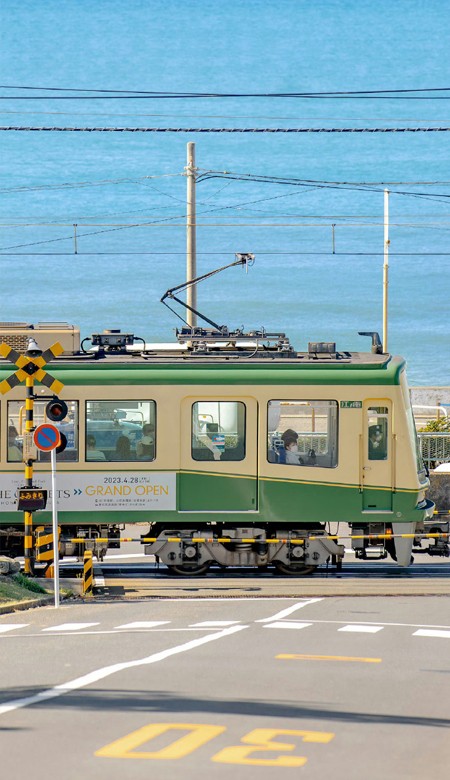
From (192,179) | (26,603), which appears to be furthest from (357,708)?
(192,179)

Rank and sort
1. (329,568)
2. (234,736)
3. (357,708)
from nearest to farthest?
(234,736), (357,708), (329,568)

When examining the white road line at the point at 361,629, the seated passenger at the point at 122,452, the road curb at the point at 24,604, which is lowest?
the white road line at the point at 361,629

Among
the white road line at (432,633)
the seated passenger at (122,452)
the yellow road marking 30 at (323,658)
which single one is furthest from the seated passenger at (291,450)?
the yellow road marking 30 at (323,658)

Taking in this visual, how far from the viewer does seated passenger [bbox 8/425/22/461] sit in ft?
71.1

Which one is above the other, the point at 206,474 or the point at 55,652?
the point at 206,474

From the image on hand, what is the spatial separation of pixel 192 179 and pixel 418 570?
14404 mm

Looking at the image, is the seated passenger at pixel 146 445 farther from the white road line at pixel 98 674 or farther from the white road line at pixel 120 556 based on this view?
the white road line at pixel 98 674

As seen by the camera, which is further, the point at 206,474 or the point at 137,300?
the point at 137,300

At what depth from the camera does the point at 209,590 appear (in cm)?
2014

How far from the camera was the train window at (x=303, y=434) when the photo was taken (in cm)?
2162

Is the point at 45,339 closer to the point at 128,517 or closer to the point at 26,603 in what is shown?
the point at 128,517

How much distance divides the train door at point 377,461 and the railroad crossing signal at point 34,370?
4981mm

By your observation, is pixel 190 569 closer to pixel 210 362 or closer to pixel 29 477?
pixel 29 477

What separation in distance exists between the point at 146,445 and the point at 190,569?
2166 mm
